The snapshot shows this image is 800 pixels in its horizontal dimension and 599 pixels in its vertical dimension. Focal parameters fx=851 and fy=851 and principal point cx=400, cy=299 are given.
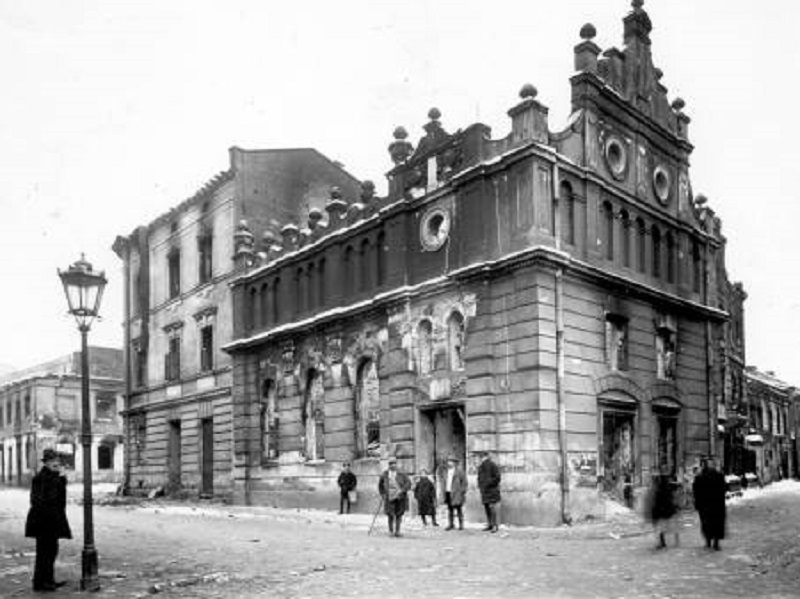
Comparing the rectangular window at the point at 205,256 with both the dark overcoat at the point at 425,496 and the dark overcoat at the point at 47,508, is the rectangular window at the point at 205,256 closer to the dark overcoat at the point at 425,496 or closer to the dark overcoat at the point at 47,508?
the dark overcoat at the point at 425,496

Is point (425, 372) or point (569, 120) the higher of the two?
point (569, 120)

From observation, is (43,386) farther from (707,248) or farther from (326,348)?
(707,248)

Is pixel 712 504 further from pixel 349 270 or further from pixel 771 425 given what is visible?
pixel 771 425

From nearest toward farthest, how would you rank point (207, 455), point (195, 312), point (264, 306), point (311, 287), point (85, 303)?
point (85, 303), point (311, 287), point (264, 306), point (207, 455), point (195, 312)

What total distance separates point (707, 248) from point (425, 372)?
10.7 meters

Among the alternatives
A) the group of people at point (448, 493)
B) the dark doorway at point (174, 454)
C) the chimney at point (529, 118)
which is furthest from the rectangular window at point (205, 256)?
the chimney at point (529, 118)

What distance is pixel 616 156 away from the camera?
22469mm

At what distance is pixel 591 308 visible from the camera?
805 inches

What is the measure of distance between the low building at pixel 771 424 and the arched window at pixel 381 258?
26926 mm

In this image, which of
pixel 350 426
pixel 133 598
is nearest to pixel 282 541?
pixel 133 598

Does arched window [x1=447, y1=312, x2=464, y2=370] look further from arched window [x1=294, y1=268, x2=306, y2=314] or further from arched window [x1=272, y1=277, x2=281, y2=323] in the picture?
arched window [x1=272, y1=277, x2=281, y2=323]

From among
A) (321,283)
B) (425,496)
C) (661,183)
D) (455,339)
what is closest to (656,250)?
(661,183)

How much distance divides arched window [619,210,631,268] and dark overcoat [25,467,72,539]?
15786 mm

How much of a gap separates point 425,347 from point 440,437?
2291 millimetres
